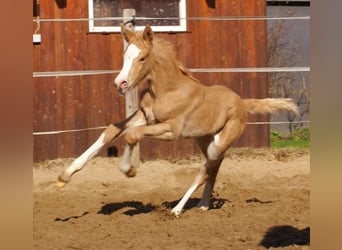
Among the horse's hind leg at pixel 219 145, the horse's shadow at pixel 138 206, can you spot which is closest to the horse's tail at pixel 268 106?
A: the horse's hind leg at pixel 219 145

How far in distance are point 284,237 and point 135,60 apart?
1.40m

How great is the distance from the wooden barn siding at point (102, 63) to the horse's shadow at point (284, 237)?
2390mm

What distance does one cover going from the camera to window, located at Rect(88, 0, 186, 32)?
562cm

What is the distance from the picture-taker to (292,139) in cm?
633

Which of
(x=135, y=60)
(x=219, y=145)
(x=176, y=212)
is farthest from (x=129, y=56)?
(x=176, y=212)

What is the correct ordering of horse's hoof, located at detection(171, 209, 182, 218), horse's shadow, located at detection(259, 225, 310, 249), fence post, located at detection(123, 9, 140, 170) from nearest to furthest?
1. horse's shadow, located at detection(259, 225, 310, 249)
2. horse's hoof, located at detection(171, 209, 182, 218)
3. fence post, located at detection(123, 9, 140, 170)

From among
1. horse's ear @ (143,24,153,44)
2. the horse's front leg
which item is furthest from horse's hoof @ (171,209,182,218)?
horse's ear @ (143,24,153,44)

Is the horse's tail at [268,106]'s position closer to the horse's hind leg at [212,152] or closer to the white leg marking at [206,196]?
the horse's hind leg at [212,152]

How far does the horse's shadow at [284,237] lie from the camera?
299 centimetres

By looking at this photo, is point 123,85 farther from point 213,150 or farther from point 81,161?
point 213,150

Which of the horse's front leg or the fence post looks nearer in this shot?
the horse's front leg

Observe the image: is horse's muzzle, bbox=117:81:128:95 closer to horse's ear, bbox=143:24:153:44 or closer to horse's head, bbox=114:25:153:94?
horse's head, bbox=114:25:153:94

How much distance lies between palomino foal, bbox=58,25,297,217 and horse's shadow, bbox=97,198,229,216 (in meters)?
0.23
